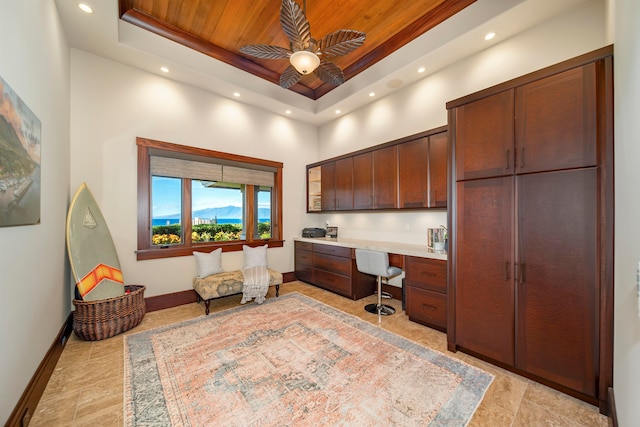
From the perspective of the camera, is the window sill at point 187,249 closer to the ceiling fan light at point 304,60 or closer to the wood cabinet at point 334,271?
the wood cabinet at point 334,271

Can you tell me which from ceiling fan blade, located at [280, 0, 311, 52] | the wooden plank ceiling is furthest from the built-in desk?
the wooden plank ceiling

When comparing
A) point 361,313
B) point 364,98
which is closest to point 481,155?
point 361,313

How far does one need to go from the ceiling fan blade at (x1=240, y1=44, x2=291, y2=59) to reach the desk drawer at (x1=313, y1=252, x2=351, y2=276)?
291 centimetres

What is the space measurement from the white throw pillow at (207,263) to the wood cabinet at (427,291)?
2.84m

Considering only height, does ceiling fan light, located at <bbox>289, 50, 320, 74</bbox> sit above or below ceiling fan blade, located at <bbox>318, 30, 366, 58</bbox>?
below

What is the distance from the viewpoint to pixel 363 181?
4188 mm

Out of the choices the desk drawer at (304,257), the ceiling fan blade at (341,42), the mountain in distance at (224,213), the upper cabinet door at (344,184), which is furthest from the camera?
the desk drawer at (304,257)

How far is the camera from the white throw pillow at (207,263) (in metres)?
3.72

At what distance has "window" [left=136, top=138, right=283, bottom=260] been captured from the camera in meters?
3.55

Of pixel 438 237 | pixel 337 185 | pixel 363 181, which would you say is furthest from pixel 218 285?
pixel 438 237

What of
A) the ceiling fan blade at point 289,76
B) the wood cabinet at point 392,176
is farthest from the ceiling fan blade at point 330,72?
the wood cabinet at point 392,176

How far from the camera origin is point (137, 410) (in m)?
1.67

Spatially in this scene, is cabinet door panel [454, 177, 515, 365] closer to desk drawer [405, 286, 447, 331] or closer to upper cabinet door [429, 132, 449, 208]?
desk drawer [405, 286, 447, 331]

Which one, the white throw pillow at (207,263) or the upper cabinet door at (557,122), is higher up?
the upper cabinet door at (557,122)
